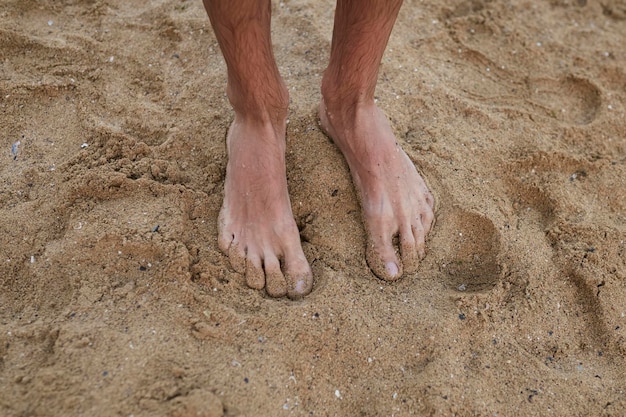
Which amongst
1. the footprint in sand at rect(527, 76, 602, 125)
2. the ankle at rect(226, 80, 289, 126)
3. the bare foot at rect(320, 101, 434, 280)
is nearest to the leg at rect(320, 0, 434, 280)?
the bare foot at rect(320, 101, 434, 280)

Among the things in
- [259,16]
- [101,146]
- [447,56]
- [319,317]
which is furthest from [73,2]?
[319,317]

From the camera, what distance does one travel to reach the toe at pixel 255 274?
5.02 ft

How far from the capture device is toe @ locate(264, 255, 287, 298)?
5.03ft

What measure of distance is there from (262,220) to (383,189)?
0.38 m

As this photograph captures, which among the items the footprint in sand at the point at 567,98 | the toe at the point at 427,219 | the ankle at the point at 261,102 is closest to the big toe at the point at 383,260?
the toe at the point at 427,219

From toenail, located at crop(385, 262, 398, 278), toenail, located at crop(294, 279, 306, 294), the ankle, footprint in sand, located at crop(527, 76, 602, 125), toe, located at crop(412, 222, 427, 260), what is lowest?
toenail, located at crop(294, 279, 306, 294)

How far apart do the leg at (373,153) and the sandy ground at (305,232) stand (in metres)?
0.05

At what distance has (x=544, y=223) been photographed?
1.75 meters

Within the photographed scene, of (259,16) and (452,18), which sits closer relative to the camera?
(259,16)

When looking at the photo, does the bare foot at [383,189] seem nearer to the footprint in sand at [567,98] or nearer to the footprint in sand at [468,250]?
the footprint in sand at [468,250]

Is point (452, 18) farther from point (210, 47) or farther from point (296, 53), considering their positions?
point (210, 47)

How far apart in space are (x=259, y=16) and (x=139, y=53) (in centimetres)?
86

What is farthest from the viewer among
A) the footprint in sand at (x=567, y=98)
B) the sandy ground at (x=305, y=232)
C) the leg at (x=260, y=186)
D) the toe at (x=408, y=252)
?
the footprint in sand at (x=567, y=98)

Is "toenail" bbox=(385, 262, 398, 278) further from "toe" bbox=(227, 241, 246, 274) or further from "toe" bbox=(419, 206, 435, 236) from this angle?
"toe" bbox=(227, 241, 246, 274)
